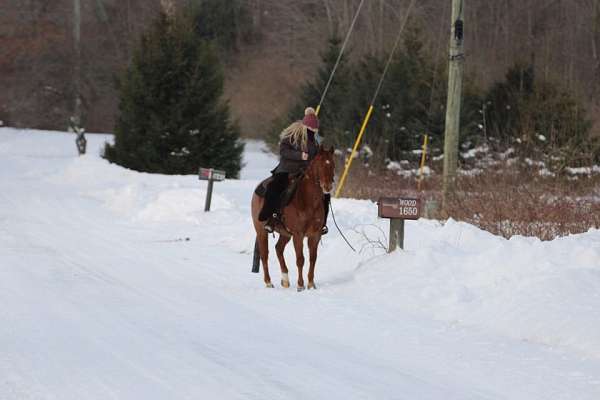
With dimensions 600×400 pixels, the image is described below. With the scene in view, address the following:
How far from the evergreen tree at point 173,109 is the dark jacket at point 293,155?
23.0 m

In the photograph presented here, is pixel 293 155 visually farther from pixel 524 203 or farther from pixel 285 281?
pixel 524 203

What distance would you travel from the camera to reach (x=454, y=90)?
57.2ft

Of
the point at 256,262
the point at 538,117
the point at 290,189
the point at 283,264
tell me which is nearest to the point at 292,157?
the point at 290,189

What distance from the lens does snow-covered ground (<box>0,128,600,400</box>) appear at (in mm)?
6859

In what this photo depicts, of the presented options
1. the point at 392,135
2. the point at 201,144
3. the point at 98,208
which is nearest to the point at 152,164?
the point at 201,144

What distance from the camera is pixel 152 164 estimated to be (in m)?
34.9

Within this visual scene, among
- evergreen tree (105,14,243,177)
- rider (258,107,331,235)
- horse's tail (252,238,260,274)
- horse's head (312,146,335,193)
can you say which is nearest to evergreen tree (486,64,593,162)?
horse's tail (252,238,260,274)

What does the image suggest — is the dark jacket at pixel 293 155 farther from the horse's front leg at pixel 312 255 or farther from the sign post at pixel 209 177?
the sign post at pixel 209 177

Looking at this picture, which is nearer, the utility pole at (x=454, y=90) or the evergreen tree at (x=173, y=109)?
the utility pole at (x=454, y=90)

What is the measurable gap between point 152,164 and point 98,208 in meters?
11.8

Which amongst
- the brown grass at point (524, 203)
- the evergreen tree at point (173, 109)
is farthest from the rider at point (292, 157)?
the evergreen tree at point (173, 109)

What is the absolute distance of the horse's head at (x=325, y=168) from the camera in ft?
36.5

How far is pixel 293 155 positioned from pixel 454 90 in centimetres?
673

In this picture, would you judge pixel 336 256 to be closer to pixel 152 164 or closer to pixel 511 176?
pixel 511 176
